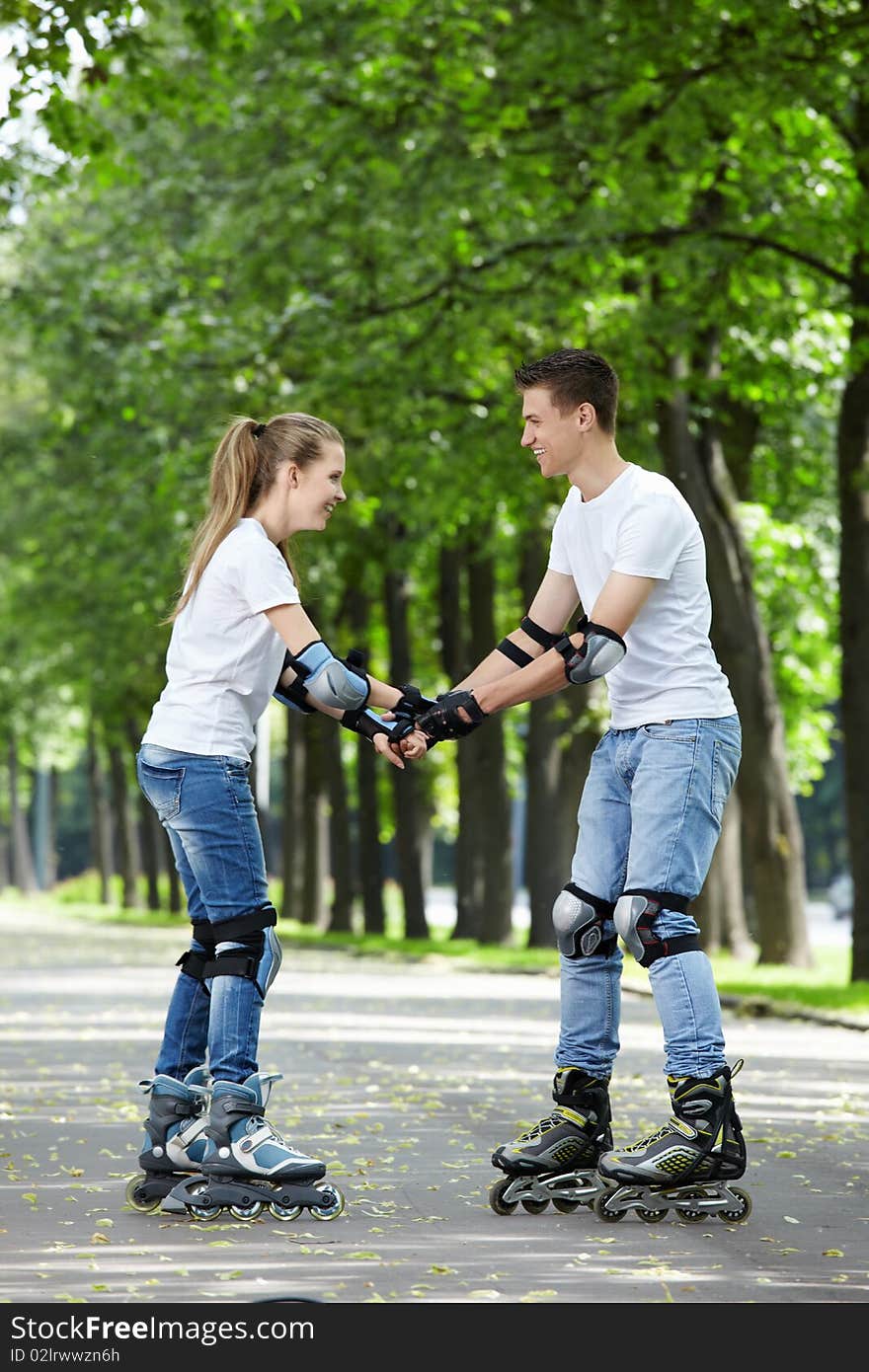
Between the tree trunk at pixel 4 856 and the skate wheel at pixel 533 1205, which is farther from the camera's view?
the tree trunk at pixel 4 856

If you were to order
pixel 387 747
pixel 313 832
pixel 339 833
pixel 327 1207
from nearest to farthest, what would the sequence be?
pixel 327 1207, pixel 387 747, pixel 339 833, pixel 313 832

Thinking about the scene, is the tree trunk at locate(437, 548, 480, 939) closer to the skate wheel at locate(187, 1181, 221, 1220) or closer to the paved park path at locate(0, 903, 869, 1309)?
the paved park path at locate(0, 903, 869, 1309)

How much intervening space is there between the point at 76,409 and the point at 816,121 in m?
10.7

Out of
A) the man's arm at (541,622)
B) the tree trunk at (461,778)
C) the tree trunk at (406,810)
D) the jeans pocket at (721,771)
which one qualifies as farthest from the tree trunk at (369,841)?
the jeans pocket at (721,771)

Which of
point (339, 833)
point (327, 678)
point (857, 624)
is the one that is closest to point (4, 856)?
point (339, 833)

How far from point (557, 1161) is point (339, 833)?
2455 centimetres

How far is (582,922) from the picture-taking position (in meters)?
6.06

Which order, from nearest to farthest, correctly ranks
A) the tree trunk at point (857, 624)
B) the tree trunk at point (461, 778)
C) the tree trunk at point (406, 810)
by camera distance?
Result: the tree trunk at point (857, 624), the tree trunk at point (461, 778), the tree trunk at point (406, 810)

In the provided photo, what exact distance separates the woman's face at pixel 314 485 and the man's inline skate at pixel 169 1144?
1529mm

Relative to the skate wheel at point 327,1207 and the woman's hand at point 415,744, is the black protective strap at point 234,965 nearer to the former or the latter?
the skate wheel at point 327,1207

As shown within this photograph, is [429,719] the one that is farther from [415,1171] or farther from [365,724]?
[415,1171]

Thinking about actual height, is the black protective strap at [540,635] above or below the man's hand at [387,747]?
above

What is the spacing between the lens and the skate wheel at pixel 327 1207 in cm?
582

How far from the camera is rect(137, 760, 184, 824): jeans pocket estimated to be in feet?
19.4
